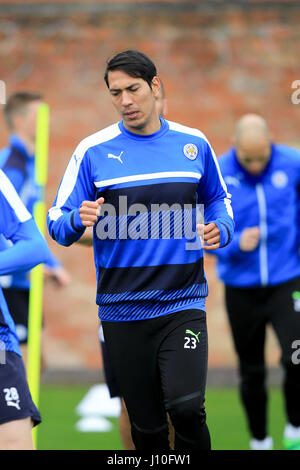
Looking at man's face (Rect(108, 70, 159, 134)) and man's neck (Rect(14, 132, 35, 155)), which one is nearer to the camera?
man's face (Rect(108, 70, 159, 134))

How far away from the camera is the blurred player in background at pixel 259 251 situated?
5.96 metres

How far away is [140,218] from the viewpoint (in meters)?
3.97

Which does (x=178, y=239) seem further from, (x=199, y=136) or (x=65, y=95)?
(x=65, y=95)

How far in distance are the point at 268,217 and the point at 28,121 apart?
2.06 meters

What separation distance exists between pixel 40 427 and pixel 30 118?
2.47m

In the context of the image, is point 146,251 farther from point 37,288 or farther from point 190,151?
point 37,288

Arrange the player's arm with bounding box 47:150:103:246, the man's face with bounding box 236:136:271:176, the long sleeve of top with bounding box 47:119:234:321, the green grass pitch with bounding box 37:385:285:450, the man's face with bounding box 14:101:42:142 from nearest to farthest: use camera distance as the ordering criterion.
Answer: the player's arm with bounding box 47:150:103:246 → the long sleeve of top with bounding box 47:119:234:321 → the man's face with bounding box 236:136:271:176 → the green grass pitch with bounding box 37:385:285:450 → the man's face with bounding box 14:101:42:142

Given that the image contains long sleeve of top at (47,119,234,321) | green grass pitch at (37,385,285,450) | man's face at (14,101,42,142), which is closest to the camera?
long sleeve of top at (47,119,234,321)

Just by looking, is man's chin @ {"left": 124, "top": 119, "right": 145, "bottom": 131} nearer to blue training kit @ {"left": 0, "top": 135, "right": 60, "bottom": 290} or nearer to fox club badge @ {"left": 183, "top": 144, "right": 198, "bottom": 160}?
fox club badge @ {"left": 183, "top": 144, "right": 198, "bottom": 160}

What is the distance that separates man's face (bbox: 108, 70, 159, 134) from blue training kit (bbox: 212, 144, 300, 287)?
6.91 feet

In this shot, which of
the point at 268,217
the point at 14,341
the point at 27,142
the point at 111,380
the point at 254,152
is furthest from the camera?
the point at 27,142

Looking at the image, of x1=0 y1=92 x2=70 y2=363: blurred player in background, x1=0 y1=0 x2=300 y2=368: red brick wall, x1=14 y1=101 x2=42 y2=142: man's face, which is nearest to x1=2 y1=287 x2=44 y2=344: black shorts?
x1=0 y1=92 x2=70 y2=363: blurred player in background

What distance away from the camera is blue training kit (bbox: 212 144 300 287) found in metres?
6.02

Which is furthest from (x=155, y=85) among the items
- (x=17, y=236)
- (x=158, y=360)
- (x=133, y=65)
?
(x=158, y=360)
